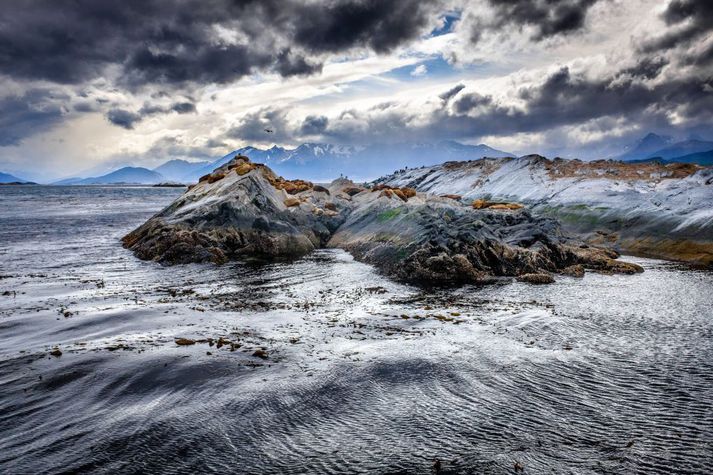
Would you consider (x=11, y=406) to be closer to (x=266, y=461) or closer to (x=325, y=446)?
(x=266, y=461)

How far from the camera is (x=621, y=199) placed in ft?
141

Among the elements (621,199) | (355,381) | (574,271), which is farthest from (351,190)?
(355,381)

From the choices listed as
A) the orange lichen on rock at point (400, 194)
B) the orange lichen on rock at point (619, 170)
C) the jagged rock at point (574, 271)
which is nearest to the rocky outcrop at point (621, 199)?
the orange lichen on rock at point (619, 170)

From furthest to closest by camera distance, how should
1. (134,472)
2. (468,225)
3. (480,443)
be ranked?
(468,225) → (480,443) → (134,472)

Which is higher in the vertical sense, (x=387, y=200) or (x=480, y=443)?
(x=387, y=200)

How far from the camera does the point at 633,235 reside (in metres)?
36.7

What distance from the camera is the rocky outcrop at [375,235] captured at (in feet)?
85.1

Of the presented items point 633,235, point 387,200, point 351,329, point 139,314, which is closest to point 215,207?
point 387,200

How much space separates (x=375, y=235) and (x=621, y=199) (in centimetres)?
2796

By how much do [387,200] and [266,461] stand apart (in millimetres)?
32958

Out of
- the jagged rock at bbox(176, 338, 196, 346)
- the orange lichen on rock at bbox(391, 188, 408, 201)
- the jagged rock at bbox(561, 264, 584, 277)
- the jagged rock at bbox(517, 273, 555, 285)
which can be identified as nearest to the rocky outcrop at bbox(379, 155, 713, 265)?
the orange lichen on rock at bbox(391, 188, 408, 201)

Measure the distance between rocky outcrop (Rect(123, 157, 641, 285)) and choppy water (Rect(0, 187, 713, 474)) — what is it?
185 inches

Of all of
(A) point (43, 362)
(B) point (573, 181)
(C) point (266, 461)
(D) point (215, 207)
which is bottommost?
(C) point (266, 461)

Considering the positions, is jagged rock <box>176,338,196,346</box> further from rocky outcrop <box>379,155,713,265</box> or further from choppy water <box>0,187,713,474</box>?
rocky outcrop <box>379,155,713,265</box>
